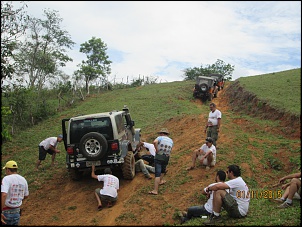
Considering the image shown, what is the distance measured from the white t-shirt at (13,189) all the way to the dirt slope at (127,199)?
5.18 feet

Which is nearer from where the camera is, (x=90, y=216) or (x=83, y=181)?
(x=90, y=216)

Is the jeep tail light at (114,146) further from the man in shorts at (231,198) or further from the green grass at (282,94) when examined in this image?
the green grass at (282,94)

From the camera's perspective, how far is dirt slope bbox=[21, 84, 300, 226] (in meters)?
6.63

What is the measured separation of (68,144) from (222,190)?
4.48 metres

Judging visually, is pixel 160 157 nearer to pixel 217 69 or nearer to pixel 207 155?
pixel 207 155

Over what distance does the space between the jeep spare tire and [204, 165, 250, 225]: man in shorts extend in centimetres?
316

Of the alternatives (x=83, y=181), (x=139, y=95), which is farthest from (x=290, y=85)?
(x=83, y=181)

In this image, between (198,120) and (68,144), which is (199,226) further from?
(198,120)

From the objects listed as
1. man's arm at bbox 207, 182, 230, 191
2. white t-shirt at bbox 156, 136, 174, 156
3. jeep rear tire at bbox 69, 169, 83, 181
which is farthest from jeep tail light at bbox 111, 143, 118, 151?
man's arm at bbox 207, 182, 230, 191

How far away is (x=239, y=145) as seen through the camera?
10734 mm

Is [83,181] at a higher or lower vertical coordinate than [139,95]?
lower

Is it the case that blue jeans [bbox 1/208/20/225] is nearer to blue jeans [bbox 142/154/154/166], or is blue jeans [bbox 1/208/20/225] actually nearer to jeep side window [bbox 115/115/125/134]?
jeep side window [bbox 115/115/125/134]

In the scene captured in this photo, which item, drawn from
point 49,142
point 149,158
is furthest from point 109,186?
point 49,142

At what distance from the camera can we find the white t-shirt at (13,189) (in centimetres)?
527
